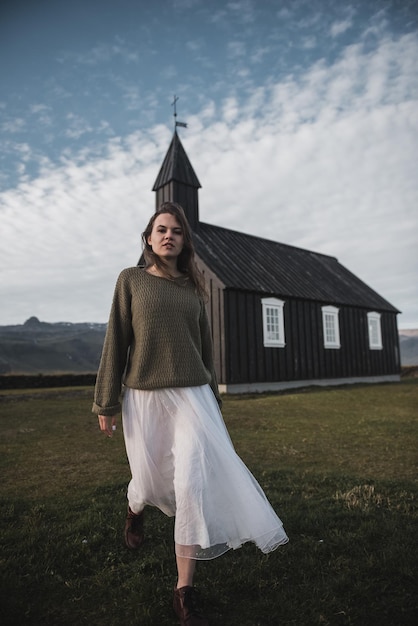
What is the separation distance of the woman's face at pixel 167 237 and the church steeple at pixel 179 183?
45.2 feet

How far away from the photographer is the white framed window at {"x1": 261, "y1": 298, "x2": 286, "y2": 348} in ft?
49.9

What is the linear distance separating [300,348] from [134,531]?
1417cm

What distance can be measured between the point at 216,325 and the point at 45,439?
7853mm

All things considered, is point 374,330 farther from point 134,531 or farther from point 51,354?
point 51,354

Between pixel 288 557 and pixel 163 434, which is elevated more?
pixel 163 434

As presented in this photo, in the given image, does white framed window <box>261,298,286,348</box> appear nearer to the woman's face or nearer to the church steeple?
the church steeple

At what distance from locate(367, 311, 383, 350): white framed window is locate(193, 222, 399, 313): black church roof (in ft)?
1.55

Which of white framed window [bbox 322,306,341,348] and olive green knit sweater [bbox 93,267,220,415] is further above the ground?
white framed window [bbox 322,306,341,348]

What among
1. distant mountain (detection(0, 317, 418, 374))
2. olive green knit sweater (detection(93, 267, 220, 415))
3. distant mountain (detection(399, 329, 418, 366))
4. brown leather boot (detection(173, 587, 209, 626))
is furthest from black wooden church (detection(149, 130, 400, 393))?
distant mountain (detection(399, 329, 418, 366))

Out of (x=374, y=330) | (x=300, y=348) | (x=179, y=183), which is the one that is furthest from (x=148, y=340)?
(x=374, y=330)

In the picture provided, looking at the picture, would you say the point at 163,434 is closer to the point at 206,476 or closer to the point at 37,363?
the point at 206,476

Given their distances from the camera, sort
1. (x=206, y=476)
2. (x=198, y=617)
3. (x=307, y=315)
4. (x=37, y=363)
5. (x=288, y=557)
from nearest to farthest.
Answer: (x=198, y=617) → (x=206, y=476) → (x=288, y=557) → (x=307, y=315) → (x=37, y=363)

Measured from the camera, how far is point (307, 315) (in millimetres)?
17078

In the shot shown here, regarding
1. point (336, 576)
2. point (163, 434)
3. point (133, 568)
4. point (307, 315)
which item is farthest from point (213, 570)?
point (307, 315)
